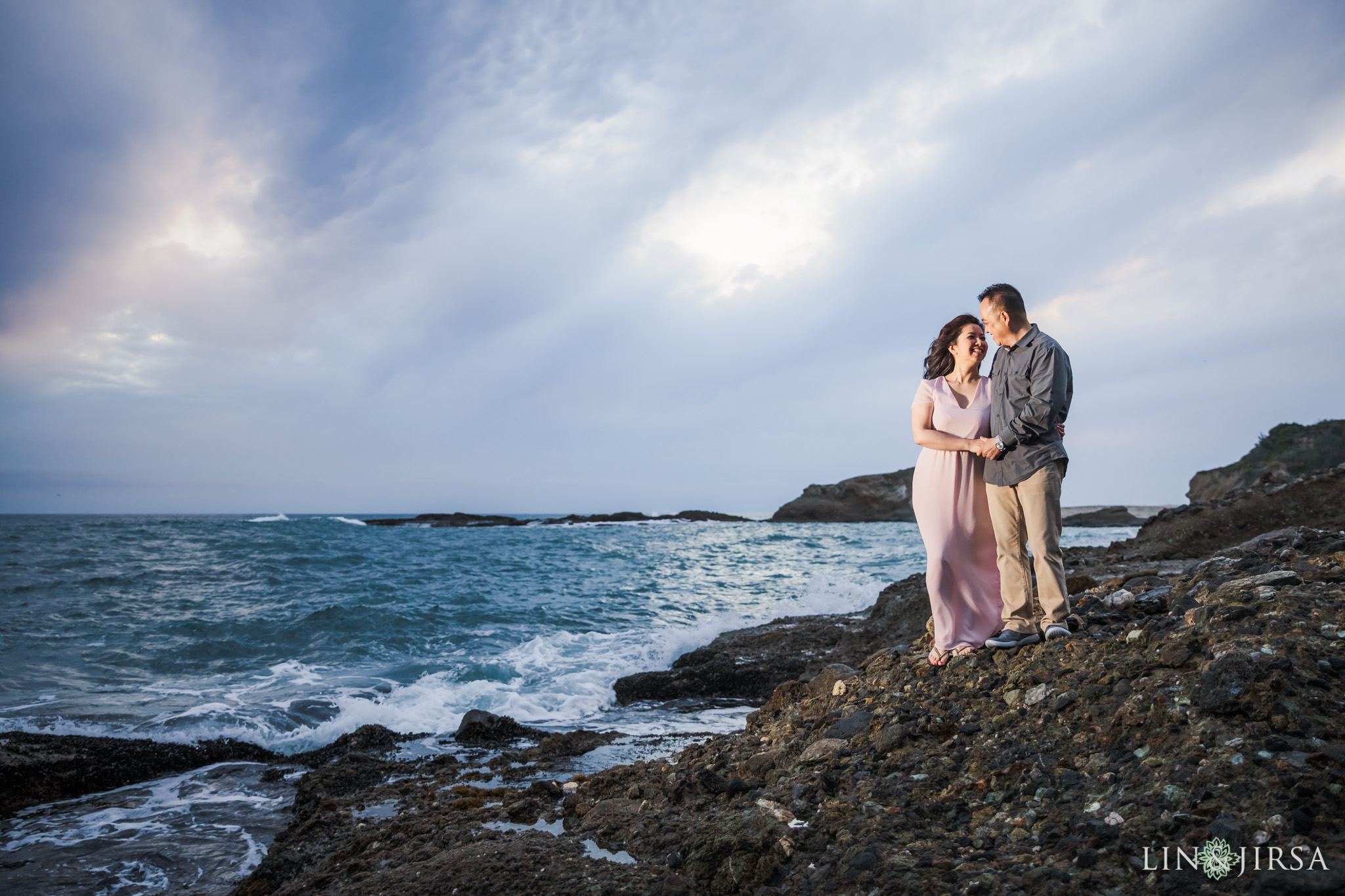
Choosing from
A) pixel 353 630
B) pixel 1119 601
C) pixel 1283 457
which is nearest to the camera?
pixel 1119 601

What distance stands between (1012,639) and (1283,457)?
4586 centimetres

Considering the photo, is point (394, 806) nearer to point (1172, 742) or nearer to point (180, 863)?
point (180, 863)

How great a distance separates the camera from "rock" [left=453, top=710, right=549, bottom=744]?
6676mm

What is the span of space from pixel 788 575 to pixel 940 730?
16.9m

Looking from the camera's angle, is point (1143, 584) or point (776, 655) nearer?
point (1143, 584)

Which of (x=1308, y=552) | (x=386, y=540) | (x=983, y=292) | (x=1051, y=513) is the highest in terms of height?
(x=983, y=292)

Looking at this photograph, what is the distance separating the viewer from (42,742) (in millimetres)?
6074

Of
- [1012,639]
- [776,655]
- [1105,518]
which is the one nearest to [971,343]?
[1012,639]

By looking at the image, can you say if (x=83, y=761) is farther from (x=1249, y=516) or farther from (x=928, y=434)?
(x=1249, y=516)

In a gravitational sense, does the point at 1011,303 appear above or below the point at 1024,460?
above

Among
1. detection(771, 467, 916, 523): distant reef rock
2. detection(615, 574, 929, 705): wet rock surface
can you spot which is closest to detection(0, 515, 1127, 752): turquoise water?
detection(615, 574, 929, 705): wet rock surface

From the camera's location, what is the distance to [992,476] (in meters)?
4.05

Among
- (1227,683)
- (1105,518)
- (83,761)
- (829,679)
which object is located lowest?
(83,761)

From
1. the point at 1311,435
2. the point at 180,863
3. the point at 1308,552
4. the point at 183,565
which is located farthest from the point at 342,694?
the point at 1311,435
